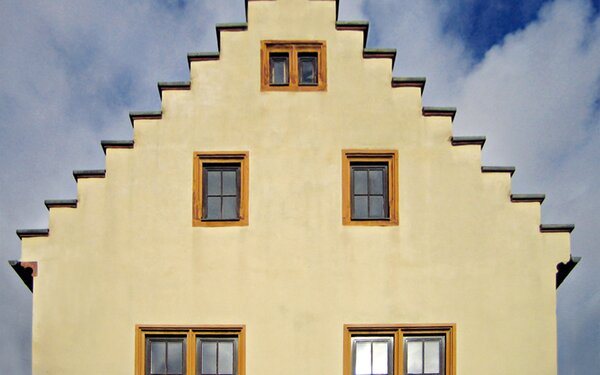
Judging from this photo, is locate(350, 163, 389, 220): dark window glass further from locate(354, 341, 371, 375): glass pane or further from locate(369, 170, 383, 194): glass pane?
locate(354, 341, 371, 375): glass pane

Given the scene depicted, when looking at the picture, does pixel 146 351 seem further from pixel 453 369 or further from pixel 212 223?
pixel 453 369

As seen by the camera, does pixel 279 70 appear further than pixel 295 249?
Yes

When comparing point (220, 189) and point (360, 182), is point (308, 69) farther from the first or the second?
point (220, 189)

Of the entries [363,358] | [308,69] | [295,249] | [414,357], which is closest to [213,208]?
[295,249]

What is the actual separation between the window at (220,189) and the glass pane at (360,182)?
185 centimetres

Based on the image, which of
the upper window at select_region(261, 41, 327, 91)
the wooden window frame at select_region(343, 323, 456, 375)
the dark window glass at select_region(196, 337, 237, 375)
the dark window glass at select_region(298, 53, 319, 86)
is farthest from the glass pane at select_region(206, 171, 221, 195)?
the wooden window frame at select_region(343, 323, 456, 375)

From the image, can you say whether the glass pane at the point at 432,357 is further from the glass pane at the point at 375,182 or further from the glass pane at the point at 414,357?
the glass pane at the point at 375,182

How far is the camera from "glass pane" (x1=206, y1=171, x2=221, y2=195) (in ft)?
56.0

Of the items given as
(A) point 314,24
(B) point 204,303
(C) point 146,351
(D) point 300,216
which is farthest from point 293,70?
(C) point 146,351

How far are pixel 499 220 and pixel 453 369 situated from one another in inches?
102

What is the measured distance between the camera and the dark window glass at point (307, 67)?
17609 millimetres

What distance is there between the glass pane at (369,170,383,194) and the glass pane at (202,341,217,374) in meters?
3.69

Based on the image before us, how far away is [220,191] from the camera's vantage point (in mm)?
17062

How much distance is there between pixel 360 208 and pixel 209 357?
3.51m
